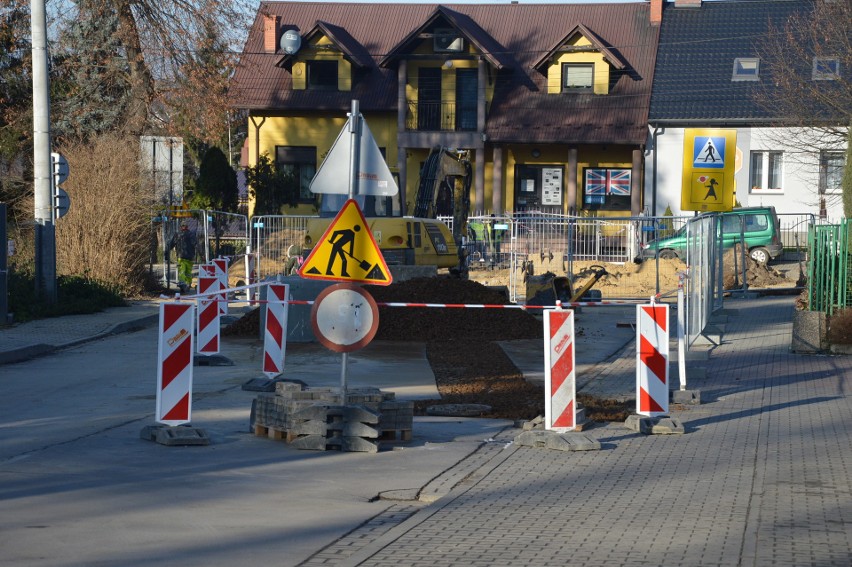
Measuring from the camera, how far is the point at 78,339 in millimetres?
18031

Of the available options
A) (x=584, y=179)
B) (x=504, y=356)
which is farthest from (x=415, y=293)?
(x=584, y=179)

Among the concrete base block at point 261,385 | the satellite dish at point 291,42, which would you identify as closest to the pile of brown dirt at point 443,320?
the concrete base block at point 261,385

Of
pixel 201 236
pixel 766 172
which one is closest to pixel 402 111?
pixel 766 172

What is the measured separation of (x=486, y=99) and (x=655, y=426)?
3589 centimetres

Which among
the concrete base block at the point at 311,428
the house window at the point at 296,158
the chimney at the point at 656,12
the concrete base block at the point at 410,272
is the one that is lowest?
the concrete base block at the point at 311,428

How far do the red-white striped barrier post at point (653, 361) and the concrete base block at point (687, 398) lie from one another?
1594 mm

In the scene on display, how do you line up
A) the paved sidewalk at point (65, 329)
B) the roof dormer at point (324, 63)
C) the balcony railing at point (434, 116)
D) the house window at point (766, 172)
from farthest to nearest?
1. the roof dormer at point (324, 63)
2. the balcony railing at point (434, 116)
3. the house window at point (766, 172)
4. the paved sidewalk at point (65, 329)

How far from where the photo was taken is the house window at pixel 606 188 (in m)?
45.2

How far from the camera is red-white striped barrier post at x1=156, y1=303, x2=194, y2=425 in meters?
9.79

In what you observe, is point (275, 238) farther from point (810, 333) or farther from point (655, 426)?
point (655, 426)

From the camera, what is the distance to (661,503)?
796 cm

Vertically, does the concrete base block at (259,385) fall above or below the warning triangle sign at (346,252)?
below

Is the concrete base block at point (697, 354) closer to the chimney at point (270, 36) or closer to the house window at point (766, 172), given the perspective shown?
the house window at point (766, 172)

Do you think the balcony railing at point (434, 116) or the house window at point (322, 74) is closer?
the balcony railing at point (434, 116)
